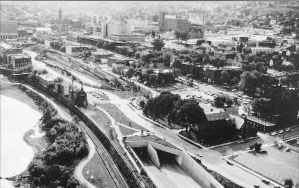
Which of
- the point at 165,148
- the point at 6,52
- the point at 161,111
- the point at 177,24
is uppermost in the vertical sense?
the point at 177,24

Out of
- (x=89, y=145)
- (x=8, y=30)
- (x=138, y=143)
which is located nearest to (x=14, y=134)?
(x=89, y=145)

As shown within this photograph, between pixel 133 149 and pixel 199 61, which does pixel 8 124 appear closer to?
pixel 133 149

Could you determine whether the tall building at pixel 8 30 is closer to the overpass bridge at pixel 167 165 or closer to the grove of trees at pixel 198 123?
the grove of trees at pixel 198 123

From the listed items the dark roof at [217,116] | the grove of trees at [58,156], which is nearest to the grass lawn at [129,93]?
the grove of trees at [58,156]

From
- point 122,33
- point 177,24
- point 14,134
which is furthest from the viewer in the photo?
point 177,24

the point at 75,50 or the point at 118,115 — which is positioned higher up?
the point at 75,50

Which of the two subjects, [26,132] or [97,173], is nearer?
[97,173]

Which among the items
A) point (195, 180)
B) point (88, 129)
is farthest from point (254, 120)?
point (88, 129)

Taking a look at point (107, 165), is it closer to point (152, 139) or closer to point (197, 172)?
point (152, 139)
